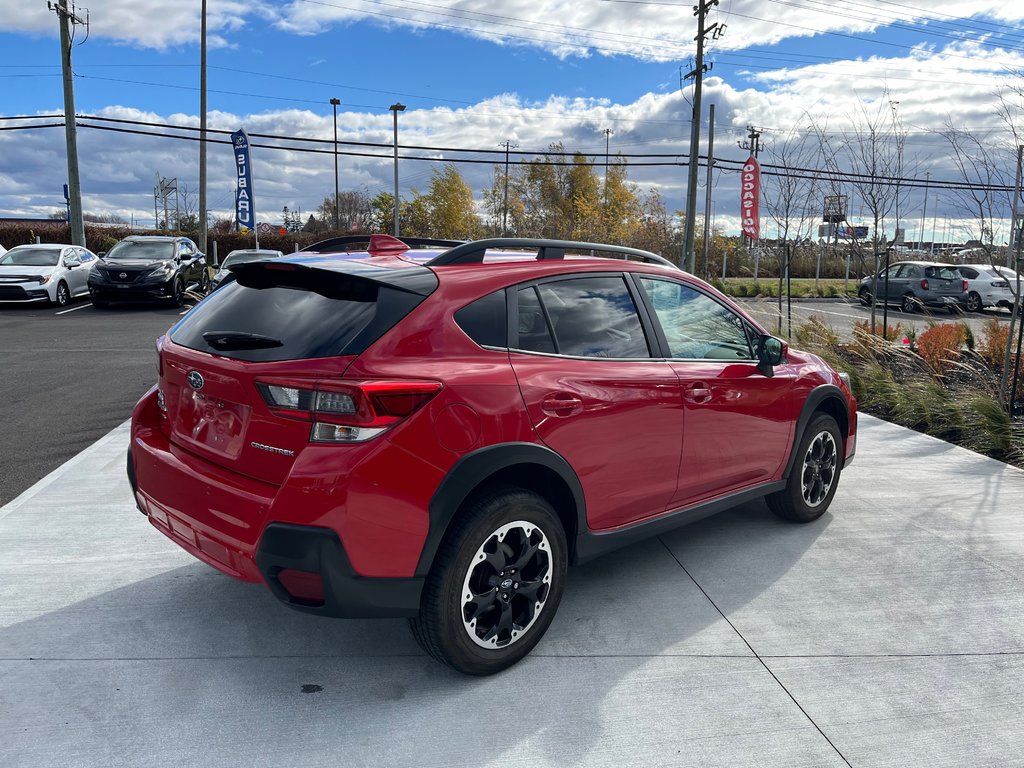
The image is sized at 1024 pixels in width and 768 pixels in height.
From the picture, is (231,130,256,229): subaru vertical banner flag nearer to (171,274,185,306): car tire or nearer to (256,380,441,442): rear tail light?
(171,274,185,306): car tire

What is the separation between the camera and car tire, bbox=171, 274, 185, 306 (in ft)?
62.8

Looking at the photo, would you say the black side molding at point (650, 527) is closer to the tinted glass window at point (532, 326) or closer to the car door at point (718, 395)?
the car door at point (718, 395)

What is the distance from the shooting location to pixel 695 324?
154 inches

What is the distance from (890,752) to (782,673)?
52cm

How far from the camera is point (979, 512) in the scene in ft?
16.5

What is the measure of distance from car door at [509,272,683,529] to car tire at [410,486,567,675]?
273 millimetres

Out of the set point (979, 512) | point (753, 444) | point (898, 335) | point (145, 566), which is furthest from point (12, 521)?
point (898, 335)

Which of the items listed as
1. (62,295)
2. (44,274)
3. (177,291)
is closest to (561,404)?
(177,291)

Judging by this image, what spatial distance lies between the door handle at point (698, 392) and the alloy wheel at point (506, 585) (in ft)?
3.45

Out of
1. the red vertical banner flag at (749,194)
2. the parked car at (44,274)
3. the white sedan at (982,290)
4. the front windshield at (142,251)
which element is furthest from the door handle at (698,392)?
the red vertical banner flag at (749,194)

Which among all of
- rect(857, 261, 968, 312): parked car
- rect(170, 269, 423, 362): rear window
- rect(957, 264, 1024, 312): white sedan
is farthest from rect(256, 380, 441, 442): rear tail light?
rect(957, 264, 1024, 312): white sedan

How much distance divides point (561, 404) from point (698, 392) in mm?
935

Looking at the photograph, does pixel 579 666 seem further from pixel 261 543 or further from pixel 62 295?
pixel 62 295

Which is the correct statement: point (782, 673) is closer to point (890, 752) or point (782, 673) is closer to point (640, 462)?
point (890, 752)
